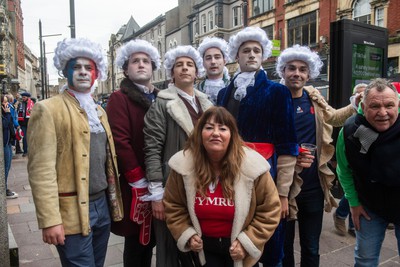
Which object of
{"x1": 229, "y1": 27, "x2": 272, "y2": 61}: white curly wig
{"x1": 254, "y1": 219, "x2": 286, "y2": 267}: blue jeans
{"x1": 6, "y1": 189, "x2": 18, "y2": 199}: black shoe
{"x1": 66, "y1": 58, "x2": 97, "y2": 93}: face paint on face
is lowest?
{"x1": 6, "y1": 189, "x2": 18, "y2": 199}: black shoe

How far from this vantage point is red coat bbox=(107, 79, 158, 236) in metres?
2.63

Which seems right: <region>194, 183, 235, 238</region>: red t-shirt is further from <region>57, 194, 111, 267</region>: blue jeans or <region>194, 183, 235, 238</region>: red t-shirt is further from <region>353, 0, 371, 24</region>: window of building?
<region>353, 0, 371, 24</region>: window of building

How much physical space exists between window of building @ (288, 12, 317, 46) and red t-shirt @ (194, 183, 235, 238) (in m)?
24.3

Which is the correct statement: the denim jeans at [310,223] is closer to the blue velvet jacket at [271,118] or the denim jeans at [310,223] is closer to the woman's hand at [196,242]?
the blue velvet jacket at [271,118]

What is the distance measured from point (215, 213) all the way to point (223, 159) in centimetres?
34

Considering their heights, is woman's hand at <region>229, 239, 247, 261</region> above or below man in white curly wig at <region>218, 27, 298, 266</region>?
below

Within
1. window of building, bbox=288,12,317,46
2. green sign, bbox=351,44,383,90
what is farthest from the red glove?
window of building, bbox=288,12,317,46

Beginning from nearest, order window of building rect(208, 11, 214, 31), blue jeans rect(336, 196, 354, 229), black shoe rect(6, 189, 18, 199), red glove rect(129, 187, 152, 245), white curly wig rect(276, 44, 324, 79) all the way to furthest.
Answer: red glove rect(129, 187, 152, 245) < white curly wig rect(276, 44, 324, 79) < blue jeans rect(336, 196, 354, 229) < black shoe rect(6, 189, 18, 199) < window of building rect(208, 11, 214, 31)

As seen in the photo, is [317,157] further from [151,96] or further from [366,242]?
[151,96]

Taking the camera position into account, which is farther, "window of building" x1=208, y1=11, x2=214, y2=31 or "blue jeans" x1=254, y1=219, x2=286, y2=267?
"window of building" x1=208, y1=11, x2=214, y2=31

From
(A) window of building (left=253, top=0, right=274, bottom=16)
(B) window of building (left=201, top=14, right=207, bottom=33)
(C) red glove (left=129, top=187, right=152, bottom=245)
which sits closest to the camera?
(C) red glove (left=129, top=187, right=152, bottom=245)

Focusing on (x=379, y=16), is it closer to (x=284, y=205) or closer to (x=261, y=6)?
(x=261, y=6)

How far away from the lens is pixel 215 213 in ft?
7.16

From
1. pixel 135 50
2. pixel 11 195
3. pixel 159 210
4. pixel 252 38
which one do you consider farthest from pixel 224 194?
pixel 11 195
